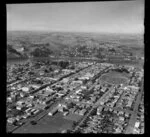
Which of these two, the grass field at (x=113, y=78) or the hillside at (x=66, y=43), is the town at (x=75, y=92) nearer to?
the grass field at (x=113, y=78)

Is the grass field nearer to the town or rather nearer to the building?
the town

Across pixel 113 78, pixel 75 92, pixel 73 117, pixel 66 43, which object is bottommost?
pixel 73 117

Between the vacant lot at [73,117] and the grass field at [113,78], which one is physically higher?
the grass field at [113,78]

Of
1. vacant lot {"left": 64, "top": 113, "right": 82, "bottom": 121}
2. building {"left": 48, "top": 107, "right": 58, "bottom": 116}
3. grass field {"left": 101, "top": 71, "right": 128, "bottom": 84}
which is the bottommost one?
vacant lot {"left": 64, "top": 113, "right": 82, "bottom": 121}

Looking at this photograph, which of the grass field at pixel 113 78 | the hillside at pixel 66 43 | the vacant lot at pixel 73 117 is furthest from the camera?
the grass field at pixel 113 78

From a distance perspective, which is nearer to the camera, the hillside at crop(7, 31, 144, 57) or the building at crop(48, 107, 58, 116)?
the hillside at crop(7, 31, 144, 57)

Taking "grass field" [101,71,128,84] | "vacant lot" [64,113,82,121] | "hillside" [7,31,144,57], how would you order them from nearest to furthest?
"hillside" [7,31,144,57] → "vacant lot" [64,113,82,121] → "grass field" [101,71,128,84]

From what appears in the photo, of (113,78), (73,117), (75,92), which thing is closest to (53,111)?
(73,117)

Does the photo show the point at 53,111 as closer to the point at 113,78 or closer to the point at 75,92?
the point at 75,92

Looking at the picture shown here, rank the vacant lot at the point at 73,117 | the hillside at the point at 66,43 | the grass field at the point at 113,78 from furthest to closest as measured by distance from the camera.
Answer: the grass field at the point at 113,78
the vacant lot at the point at 73,117
the hillside at the point at 66,43
